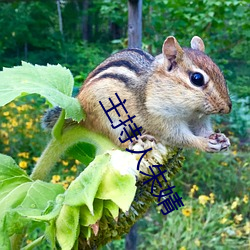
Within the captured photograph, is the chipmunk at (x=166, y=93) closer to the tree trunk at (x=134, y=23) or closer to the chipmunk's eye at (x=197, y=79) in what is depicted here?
the chipmunk's eye at (x=197, y=79)

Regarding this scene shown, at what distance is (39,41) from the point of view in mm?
3811

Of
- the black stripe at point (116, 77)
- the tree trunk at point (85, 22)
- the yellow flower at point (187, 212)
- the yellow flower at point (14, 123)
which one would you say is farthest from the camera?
the tree trunk at point (85, 22)

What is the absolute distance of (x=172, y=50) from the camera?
2.47ft

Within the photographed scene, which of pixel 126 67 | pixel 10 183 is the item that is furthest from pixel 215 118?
pixel 10 183

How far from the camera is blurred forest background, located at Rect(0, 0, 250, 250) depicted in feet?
6.82

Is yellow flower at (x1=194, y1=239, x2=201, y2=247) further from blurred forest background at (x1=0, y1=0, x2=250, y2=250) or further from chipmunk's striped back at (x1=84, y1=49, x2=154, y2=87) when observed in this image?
chipmunk's striped back at (x1=84, y1=49, x2=154, y2=87)

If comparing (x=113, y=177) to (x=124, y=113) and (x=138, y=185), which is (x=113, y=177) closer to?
(x=138, y=185)

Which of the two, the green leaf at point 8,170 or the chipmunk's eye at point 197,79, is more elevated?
the chipmunk's eye at point 197,79

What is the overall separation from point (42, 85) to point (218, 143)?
25 centimetres

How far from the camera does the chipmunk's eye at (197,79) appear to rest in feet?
2.34

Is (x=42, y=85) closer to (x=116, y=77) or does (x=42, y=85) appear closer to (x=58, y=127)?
(x=58, y=127)

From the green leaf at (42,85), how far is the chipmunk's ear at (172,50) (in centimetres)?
17

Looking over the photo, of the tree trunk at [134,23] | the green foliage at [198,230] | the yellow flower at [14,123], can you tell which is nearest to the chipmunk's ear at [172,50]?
the tree trunk at [134,23]

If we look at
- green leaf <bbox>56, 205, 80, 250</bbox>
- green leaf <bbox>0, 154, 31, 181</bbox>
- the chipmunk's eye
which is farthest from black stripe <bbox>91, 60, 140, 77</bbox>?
green leaf <bbox>56, 205, 80, 250</bbox>
